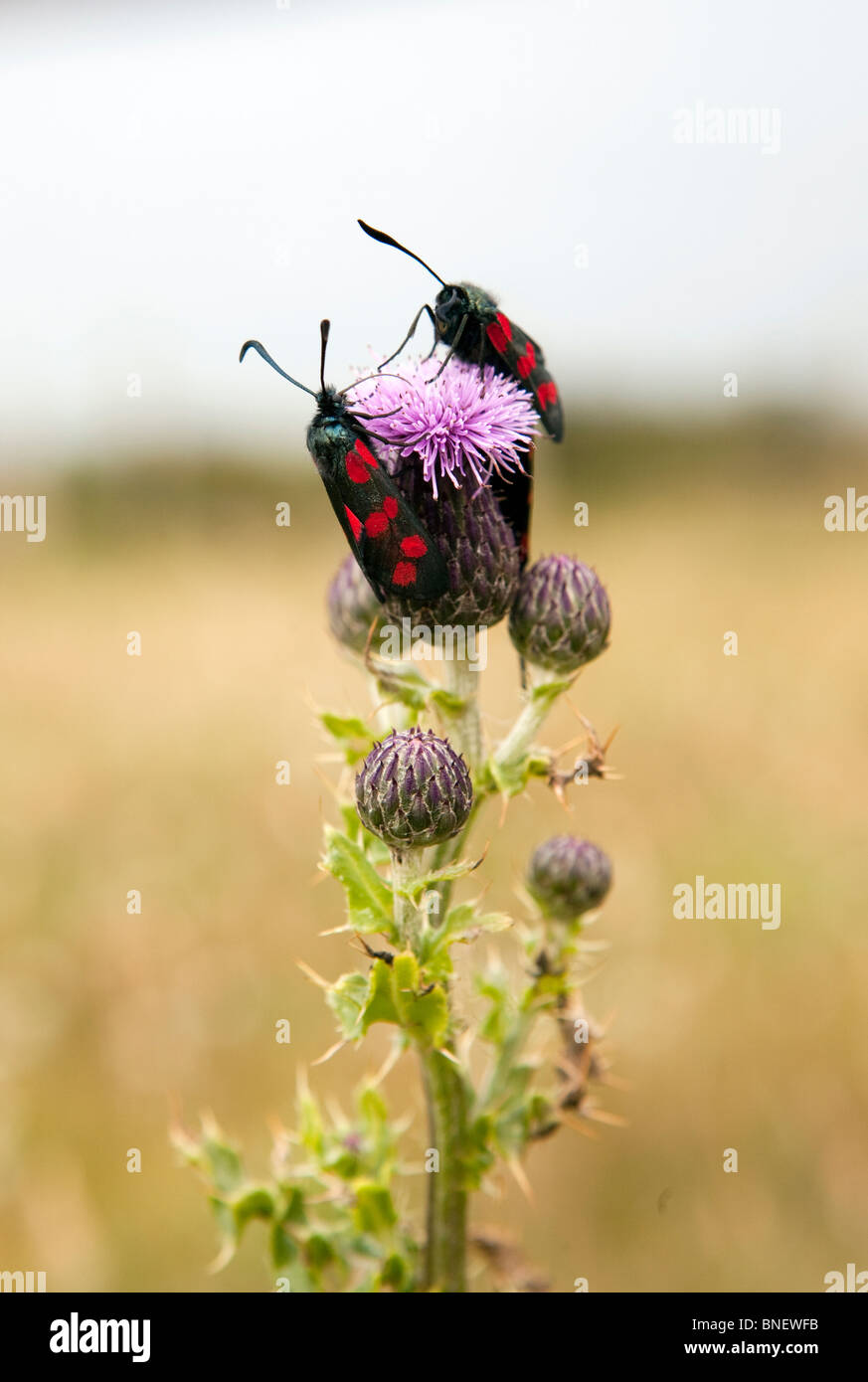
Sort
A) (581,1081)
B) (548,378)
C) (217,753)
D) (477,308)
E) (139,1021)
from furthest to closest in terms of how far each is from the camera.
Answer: (217,753) → (139,1021) → (581,1081) → (548,378) → (477,308)

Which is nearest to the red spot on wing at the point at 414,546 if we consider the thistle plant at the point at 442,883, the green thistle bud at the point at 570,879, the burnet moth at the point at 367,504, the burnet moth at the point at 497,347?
the burnet moth at the point at 367,504

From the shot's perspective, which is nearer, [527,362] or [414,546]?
[414,546]

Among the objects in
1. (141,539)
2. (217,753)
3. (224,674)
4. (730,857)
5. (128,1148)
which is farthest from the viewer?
(141,539)

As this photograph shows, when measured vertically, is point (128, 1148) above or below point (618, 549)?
below

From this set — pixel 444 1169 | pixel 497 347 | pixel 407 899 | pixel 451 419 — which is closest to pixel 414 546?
pixel 451 419

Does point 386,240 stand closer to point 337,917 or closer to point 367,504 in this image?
point 367,504

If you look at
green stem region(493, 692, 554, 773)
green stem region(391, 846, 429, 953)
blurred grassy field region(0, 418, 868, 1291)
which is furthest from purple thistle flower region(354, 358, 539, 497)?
blurred grassy field region(0, 418, 868, 1291)

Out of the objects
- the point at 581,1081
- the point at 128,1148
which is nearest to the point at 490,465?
the point at 581,1081
